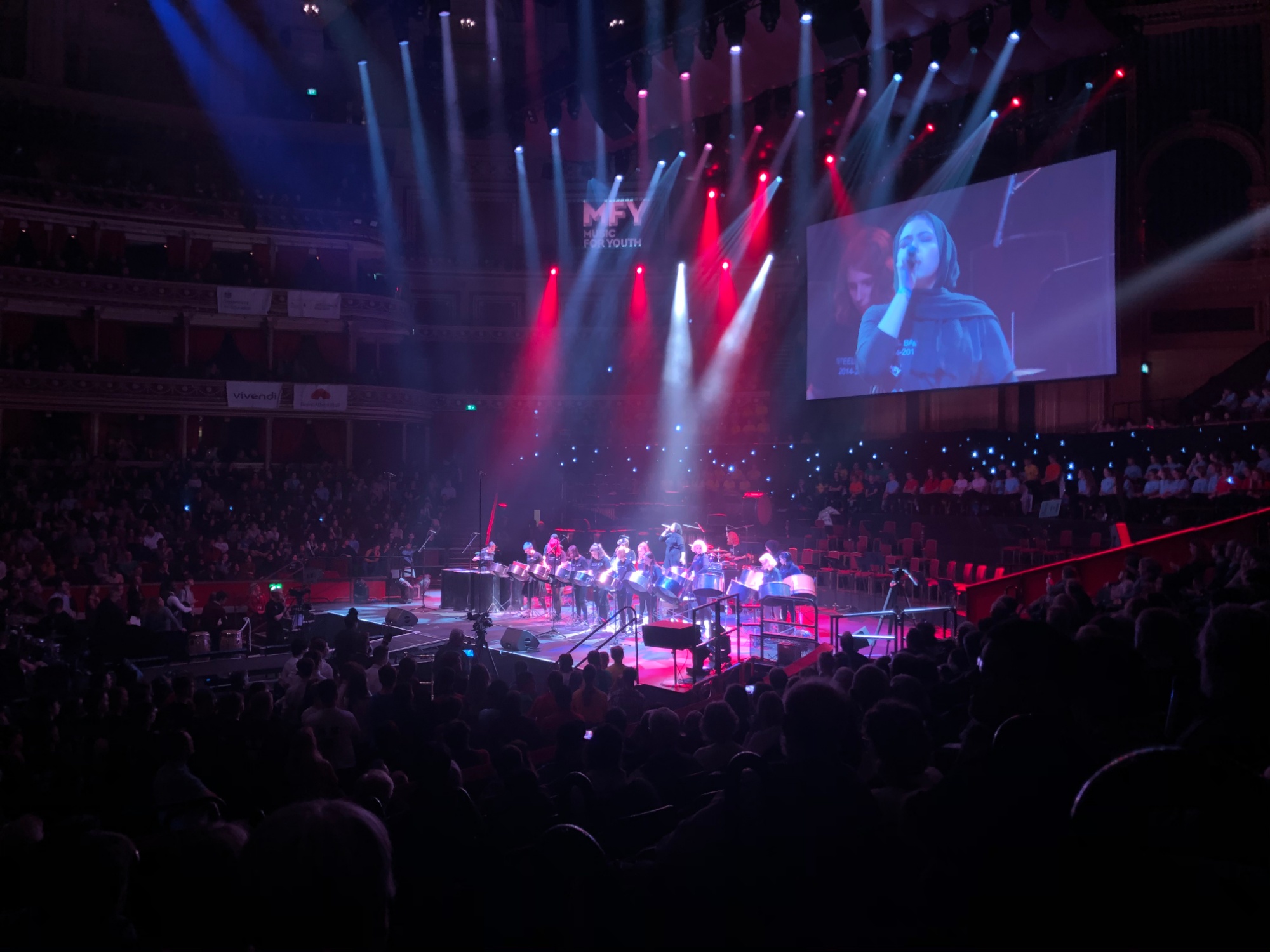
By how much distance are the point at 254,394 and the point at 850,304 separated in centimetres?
1748

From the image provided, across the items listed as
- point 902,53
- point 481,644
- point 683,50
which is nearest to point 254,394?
point 683,50

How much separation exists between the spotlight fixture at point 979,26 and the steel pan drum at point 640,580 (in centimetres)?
1043

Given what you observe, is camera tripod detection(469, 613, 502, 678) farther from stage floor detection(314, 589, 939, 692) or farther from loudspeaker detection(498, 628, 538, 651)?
loudspeaker detection(498, 628, 538, 651)

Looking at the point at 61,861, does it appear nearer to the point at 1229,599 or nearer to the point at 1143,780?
the point at 1143,780

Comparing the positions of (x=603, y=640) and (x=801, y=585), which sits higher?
(x=801, y=585)

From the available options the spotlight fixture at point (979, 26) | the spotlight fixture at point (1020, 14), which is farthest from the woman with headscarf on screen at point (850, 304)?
the spotlight fixture at point (1020, 14)

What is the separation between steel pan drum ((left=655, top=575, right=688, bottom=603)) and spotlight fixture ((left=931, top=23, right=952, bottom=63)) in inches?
409

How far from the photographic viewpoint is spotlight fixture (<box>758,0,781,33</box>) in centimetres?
1352

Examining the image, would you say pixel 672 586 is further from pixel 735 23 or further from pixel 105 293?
pixel 105 293

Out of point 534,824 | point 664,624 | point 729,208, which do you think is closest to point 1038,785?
point 534,824

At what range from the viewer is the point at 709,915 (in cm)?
256

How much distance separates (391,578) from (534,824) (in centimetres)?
1896

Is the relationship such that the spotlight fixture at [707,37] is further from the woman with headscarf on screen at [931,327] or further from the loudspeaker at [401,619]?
the loudspeaker at [401,619]

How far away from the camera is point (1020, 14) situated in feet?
44.9
